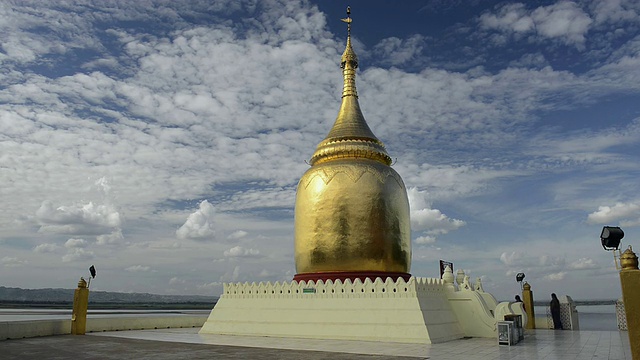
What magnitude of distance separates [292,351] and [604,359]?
9014 millimetres

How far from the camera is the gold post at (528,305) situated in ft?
87.3

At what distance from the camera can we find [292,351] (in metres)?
15.8

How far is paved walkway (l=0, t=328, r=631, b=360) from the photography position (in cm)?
1445

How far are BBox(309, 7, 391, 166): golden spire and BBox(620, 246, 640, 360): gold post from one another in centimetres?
1911

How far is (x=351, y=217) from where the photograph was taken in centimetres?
2558

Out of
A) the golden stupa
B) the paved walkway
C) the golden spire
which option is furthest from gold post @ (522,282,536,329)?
the golden spire

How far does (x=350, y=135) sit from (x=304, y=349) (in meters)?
15.5

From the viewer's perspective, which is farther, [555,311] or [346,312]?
[555,311]

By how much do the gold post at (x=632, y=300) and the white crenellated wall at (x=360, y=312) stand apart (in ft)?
30.2

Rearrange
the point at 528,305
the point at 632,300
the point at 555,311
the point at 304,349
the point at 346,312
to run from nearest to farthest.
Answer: the point at 632,300 < the point at 304,349 < the point at 346,312 < the point at 555,311 < the point at 528,305

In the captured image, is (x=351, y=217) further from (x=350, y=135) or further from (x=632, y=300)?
(x=632, y=300)

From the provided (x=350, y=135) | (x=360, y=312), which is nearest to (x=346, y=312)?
(x=360, y=312)

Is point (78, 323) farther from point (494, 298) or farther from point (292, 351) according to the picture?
point (494, 298)

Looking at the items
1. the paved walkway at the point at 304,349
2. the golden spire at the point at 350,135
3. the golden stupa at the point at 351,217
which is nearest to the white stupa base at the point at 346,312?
the paved walkway at the point at 304,349
